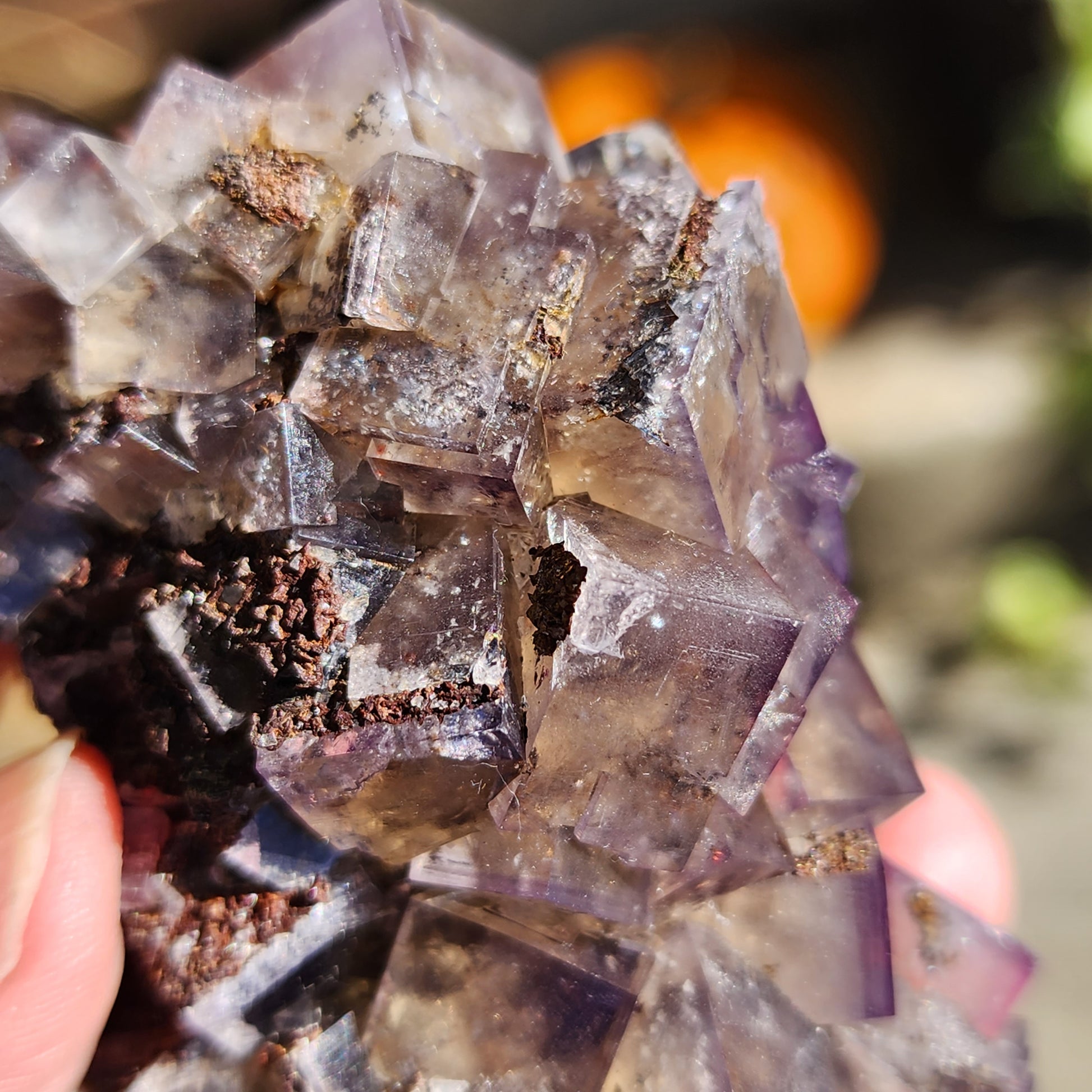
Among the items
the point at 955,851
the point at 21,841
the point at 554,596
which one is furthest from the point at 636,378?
the point at 955,851

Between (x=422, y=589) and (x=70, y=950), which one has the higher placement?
(x=422, y=589)

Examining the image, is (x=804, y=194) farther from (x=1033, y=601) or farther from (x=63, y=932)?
(x=63, y=932)

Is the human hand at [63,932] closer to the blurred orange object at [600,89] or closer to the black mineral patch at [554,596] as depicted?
the black mineral patch at [554,596]

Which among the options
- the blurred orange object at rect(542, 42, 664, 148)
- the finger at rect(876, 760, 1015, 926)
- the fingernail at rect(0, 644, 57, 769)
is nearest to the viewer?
the fingernail at rect(0, 644, 57, 769)

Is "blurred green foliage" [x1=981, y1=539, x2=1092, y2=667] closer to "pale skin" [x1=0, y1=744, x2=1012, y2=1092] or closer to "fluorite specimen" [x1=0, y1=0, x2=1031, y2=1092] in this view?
"fluorite specimen" [x1=0, y1=0, x2=1031, y2=1092]

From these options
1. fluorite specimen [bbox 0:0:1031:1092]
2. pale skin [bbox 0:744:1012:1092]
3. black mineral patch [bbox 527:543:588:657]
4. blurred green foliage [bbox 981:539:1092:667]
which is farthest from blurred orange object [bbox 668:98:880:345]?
pale skin [bbox 0:744:1012:1092]
